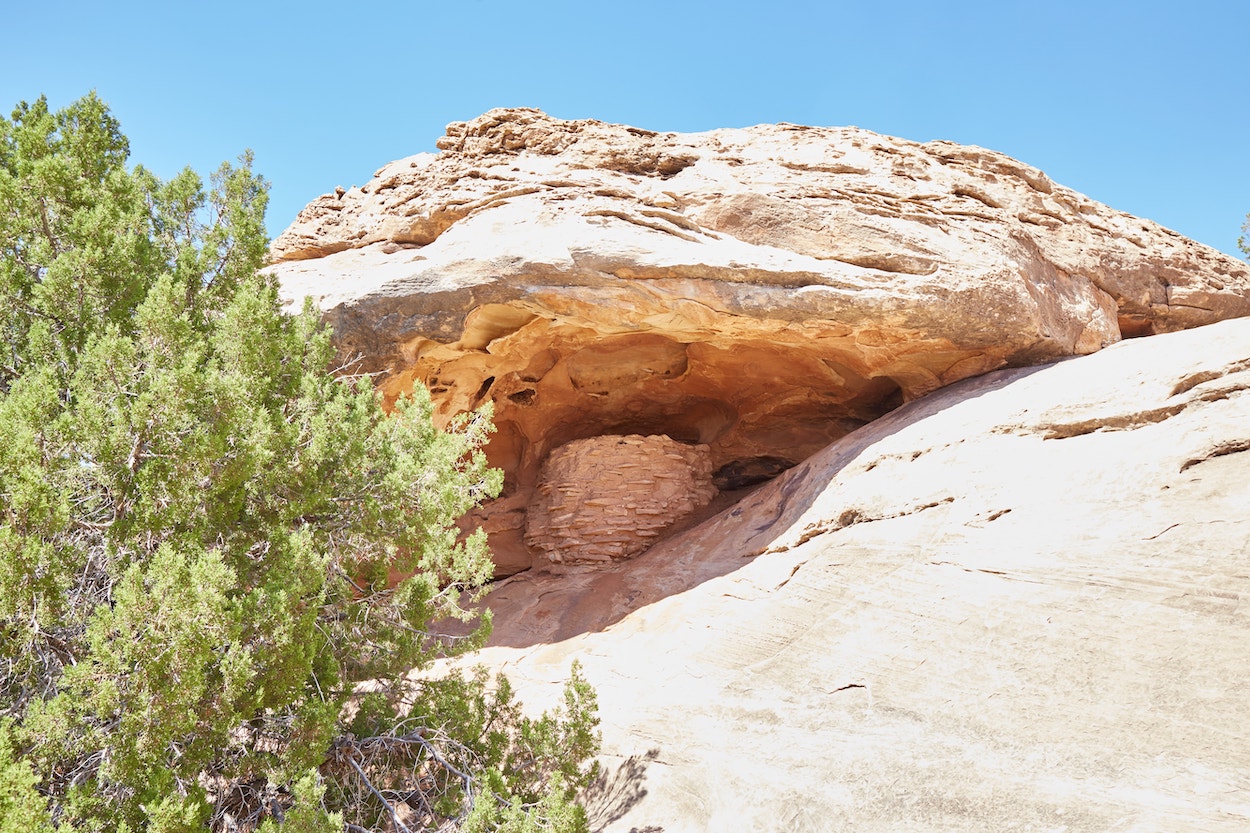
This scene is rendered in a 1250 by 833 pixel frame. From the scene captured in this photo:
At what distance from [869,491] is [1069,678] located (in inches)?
108

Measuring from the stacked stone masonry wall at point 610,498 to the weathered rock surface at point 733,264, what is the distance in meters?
0.84

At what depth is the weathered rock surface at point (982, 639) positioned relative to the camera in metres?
5.06

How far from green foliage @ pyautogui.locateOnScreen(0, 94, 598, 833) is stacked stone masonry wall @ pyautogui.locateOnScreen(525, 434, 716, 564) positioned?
11.0ft

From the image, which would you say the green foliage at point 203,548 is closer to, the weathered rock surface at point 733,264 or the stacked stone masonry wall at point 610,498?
the weathered rock surface at point 733,264

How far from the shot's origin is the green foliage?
486 cm

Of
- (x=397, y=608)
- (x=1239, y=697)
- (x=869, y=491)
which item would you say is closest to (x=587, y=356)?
(x=869, y=491)

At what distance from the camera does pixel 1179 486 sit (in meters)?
6.16

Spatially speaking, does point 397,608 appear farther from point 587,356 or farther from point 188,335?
point 587,356

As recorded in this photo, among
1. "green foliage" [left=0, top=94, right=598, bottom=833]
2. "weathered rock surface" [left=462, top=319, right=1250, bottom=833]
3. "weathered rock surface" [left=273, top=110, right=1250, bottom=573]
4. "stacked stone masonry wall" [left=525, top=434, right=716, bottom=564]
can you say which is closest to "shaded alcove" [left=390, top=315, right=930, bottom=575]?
"weathered rock surface" [left=273, top=110, right=1250, bottom=573]

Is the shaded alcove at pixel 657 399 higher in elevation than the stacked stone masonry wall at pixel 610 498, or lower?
higher

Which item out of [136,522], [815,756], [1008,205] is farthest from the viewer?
[1008,205]

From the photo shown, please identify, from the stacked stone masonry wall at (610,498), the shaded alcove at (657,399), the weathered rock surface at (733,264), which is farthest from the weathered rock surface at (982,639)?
the shaded alcove at (657,399)

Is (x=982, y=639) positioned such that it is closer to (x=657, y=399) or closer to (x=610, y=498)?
(x=610, y=498)

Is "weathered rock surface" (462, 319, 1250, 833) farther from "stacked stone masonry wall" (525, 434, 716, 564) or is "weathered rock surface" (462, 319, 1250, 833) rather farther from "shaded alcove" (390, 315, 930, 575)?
"shaded alcove" (390, 315, 930, 575)
